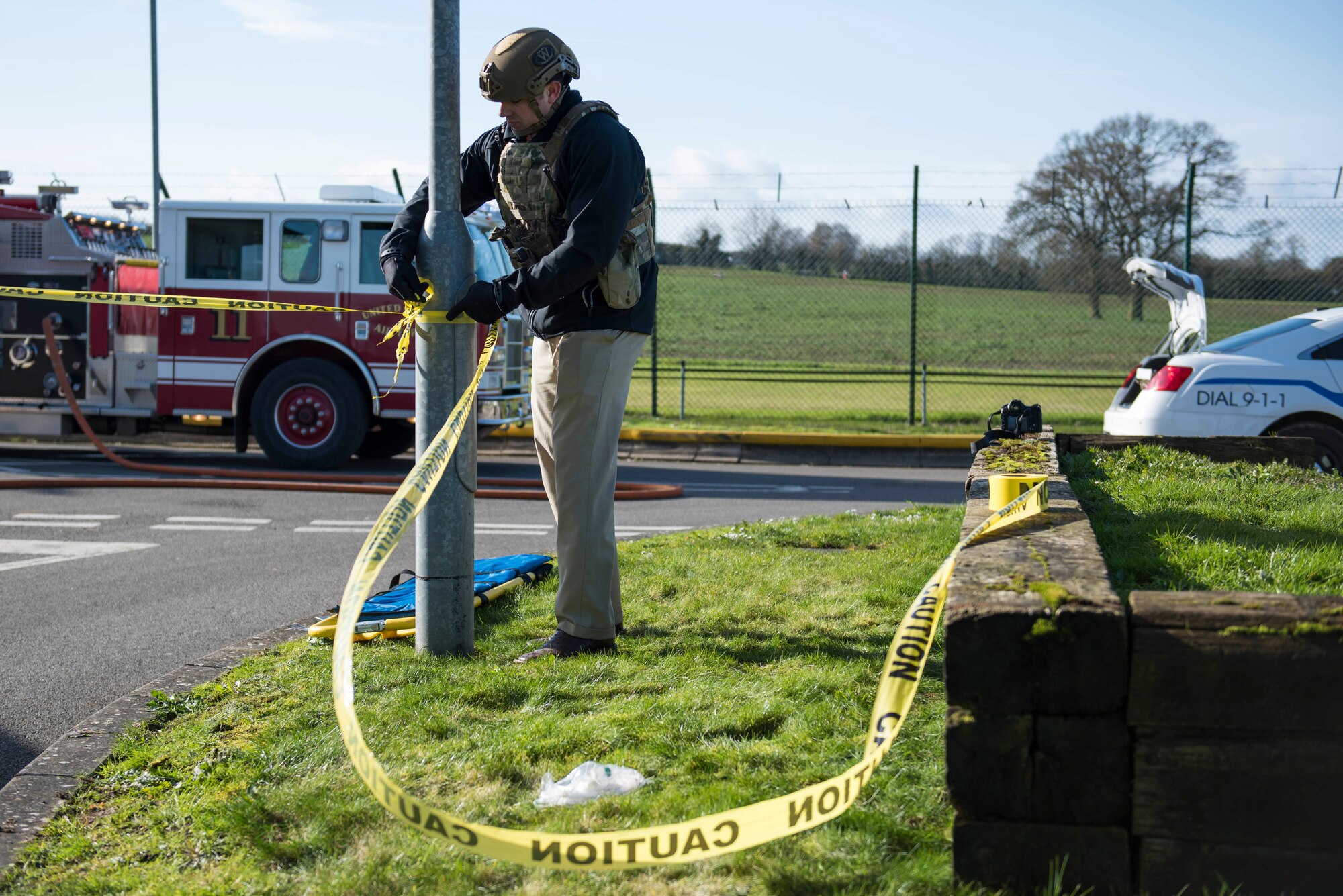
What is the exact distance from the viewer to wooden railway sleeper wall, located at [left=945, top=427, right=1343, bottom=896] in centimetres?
204

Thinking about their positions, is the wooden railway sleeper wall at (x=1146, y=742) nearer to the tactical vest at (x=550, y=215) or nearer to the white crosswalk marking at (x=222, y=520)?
the tactical vest at (x=550, y=215)

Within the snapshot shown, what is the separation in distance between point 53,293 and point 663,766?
7.01 metres

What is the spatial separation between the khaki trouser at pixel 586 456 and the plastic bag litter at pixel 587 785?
113 cm

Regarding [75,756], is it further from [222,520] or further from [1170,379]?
[1170,379]

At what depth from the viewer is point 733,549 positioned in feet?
19.2

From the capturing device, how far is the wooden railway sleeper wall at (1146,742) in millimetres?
2039

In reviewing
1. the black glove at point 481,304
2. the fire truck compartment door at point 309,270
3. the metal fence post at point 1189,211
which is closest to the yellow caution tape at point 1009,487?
the black glove at point 481,304

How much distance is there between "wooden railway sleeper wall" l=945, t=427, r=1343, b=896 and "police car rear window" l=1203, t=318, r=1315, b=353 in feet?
22.1

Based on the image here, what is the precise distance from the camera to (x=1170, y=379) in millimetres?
8125

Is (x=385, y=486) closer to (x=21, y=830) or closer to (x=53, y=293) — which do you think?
(x=53, y=293)

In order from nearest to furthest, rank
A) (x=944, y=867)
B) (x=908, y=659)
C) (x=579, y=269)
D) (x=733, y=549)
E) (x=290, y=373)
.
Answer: (x=944, y=867)
(x=908, y=659)
(x=579, y=269)
(x=733, y=549)
(x=290, y=373)

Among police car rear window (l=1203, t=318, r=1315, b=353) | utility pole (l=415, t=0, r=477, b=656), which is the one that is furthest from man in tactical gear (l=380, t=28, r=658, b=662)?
police car rear window (l=1203, t=318, r=1315, b=353)

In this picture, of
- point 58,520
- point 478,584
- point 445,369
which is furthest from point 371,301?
point 445,369

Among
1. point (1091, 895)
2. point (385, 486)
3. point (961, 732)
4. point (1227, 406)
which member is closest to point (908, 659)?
point (961, 732)
